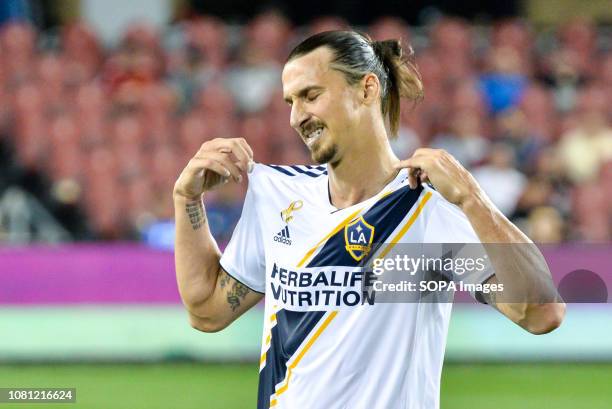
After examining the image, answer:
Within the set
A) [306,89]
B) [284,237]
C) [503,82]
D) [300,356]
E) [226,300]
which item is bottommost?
[300,356]

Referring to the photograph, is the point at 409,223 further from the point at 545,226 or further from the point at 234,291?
the point at 545,226

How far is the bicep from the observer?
135 inches

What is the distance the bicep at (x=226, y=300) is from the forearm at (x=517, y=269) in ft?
2.82

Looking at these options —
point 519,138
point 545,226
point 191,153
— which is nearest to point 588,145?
point 519,138

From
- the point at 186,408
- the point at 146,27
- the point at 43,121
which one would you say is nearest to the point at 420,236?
the point at 186,408

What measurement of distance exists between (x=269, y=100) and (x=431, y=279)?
747 cm

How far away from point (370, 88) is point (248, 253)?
630mm

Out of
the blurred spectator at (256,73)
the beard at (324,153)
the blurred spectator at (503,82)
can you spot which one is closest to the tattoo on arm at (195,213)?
the beard at (324,153)

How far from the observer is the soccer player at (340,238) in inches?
116

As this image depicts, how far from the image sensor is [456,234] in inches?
119

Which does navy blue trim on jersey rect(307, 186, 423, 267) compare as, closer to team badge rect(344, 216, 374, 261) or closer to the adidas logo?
team badge rect(344, 216, 374, 261)

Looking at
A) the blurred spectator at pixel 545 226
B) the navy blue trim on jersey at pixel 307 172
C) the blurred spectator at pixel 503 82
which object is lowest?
the navy blue trim on jersey at pixel 307 172

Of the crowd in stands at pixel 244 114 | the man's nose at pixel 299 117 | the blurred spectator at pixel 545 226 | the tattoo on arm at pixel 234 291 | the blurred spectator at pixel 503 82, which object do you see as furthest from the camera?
the blurred spectator at pixel 503 82

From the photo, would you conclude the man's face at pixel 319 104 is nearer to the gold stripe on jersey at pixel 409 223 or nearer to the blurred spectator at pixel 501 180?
the gold stripe on jersey at pixel 409 223
